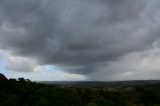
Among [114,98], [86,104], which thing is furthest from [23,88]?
[114,98]

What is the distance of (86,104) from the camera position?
89438 millimetres

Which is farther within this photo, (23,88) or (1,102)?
(23,88)

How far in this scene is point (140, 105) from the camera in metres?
99.7

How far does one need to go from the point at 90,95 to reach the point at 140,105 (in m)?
14.1

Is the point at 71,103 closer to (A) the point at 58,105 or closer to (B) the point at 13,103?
(A) the point at 58,105

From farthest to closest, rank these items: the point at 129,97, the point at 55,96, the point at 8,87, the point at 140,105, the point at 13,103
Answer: the point at 129,97 < the point at 140,105 < the point at 8,87 < the point at 55,96 < the point at 13,103

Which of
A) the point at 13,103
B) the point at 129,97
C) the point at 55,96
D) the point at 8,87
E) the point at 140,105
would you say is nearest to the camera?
the point at 13,103

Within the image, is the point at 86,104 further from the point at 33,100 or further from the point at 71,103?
the point at 33,100

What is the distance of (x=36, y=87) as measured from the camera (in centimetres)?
9512

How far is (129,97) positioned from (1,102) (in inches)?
1650

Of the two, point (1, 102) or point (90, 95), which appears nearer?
point (1, 102)

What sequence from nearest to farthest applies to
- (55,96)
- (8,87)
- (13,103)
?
(13,103), (55,96), (8,87)

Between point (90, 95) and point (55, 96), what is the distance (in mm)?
18962

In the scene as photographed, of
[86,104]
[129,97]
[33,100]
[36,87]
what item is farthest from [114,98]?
[33,100]
